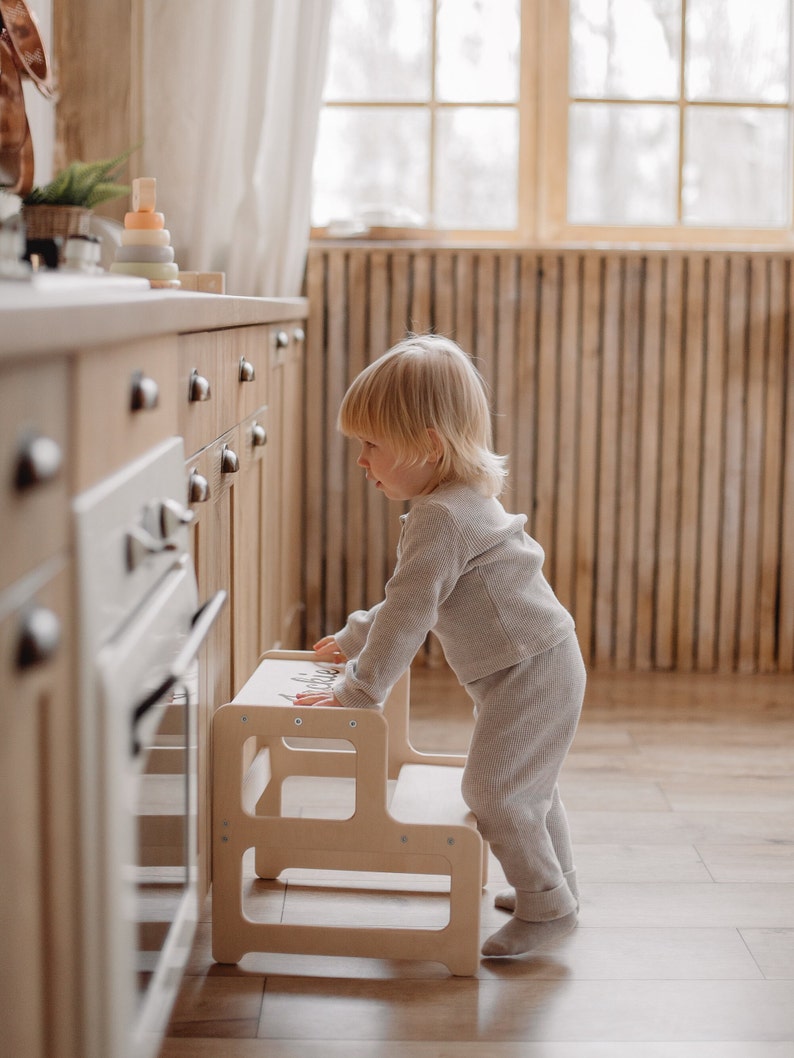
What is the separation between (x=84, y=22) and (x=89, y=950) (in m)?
2.39

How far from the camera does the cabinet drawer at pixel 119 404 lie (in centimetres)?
98

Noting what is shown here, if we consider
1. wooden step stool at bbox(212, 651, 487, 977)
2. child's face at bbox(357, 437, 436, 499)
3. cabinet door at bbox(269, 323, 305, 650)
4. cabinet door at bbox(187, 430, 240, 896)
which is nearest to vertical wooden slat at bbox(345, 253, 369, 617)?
cabinet door at bbox(269, 323, 305, 650)

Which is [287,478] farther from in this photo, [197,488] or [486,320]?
[197,488]

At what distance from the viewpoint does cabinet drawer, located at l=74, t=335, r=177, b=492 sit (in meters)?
0.98

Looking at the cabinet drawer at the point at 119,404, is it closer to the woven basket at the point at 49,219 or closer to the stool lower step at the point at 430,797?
the woven basket at the point at 49,219

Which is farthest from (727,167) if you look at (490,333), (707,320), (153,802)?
(153,802)

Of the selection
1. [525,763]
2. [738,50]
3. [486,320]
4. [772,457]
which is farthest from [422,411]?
[738,50]

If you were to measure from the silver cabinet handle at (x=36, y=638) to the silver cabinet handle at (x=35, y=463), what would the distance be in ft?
0.28

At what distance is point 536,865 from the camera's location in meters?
1.80

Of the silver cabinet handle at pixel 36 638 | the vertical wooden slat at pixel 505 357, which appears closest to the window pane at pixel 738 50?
the vertical wooden slat at pixel 505 357

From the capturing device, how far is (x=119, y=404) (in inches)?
43.6

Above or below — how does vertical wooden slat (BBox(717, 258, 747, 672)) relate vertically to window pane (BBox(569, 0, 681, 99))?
below

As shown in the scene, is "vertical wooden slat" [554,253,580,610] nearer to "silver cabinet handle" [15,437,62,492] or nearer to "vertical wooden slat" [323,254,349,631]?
"vertical wooden slat" [323,254,349,631]

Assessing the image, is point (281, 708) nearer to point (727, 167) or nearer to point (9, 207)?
point (9, 207)
